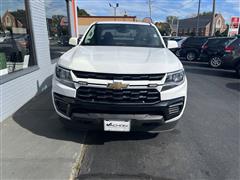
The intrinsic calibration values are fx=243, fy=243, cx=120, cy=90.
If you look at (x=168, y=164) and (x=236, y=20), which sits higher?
(x=236, y=20)

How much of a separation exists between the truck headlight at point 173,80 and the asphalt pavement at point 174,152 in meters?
1.01

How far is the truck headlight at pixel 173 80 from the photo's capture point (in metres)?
3.19

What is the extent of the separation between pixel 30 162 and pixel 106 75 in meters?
1.50

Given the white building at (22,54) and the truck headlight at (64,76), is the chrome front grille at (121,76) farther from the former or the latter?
the white building at (22,54)

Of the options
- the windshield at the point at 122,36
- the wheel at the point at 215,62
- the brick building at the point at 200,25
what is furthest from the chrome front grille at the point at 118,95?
the brick building at the point at 200,25

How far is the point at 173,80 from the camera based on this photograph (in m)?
3.27

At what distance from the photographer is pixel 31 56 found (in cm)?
627

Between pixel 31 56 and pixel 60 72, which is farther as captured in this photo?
pixel 31 56

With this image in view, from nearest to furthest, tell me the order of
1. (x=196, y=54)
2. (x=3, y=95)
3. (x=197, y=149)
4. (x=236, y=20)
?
(x=197, y=149)
(x=3, y=95)
(x=196, y=54)
(x=236, y=20)

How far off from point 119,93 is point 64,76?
811 mm

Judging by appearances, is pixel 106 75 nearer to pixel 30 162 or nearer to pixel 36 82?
pixel 30 162

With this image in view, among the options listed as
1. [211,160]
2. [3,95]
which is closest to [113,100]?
[211,160]

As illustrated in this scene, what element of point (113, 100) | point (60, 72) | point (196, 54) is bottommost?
point (196, 54)

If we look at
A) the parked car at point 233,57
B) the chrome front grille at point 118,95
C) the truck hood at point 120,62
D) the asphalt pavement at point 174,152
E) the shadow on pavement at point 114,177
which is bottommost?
the asphalt pavement at point 174,152
